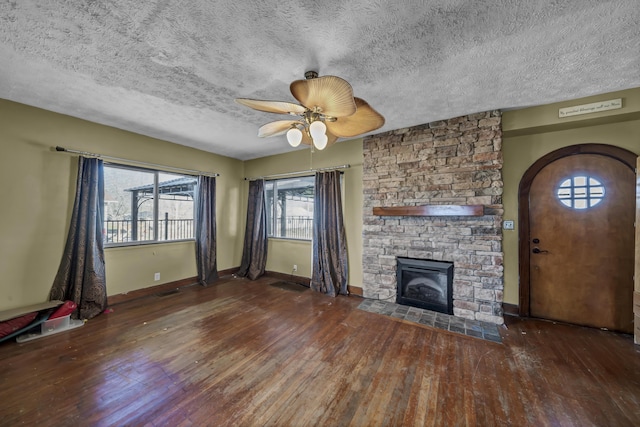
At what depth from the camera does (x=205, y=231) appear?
443 centimetres

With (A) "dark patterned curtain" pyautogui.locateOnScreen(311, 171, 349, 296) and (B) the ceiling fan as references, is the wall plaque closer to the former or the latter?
(B) the ceiling fan

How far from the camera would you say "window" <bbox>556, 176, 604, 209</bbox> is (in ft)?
8.85

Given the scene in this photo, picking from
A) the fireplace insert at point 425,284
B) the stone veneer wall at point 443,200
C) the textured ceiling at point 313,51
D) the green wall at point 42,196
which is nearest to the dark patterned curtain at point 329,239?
the stone veneer wall at point 443,200

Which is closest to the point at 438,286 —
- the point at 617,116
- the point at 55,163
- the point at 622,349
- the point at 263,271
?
the point at 622,349

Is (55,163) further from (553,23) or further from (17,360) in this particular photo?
(553,23)

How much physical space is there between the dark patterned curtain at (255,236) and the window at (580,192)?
455 centimetres

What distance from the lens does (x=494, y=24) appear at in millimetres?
1566

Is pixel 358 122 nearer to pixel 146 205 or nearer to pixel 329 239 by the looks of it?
pixel 329 239

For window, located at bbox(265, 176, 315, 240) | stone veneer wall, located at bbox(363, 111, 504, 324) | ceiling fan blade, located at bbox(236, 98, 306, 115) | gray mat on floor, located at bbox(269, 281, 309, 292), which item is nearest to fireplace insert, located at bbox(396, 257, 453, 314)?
stone veneer wall, located at bbox(363, 111, 504, 324)

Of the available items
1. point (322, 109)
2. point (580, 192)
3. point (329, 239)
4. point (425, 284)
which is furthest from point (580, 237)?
point (322, 109)

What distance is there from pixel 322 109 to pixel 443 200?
2.16 m

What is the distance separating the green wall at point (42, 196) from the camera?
265 cm

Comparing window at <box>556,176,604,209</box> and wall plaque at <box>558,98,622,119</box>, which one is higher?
wall plaque at <box>558,98,622,119</box>

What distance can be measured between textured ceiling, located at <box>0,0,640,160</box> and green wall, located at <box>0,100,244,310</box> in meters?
0.36
